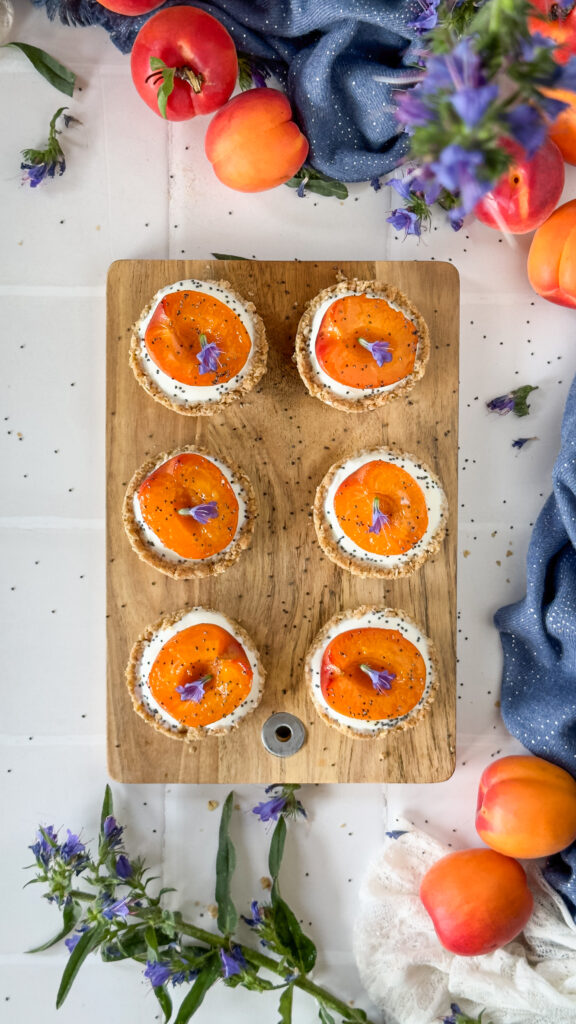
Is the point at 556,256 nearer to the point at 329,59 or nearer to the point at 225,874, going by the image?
the point at 329,59

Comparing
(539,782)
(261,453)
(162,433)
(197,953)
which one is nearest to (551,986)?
(539,782)

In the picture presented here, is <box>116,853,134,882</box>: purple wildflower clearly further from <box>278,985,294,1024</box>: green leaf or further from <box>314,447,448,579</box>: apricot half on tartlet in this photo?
<box>314,447,448,579</box>: apricot half on tartlet

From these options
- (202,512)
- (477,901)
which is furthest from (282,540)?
(477,901)

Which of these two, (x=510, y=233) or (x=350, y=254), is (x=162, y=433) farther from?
(x=510, y=233)

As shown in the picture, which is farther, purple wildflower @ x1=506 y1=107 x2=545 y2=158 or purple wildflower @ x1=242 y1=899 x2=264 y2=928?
purple wildflower @ x1=242 y1=899 x2=264 y2=928

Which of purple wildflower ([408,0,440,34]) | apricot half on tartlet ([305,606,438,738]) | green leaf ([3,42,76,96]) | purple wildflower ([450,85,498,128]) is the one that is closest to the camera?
purple wildflower ([450,85,498,128])

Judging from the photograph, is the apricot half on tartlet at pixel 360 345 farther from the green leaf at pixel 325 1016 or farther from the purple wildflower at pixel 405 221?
the green leaf at pixel 325 1016

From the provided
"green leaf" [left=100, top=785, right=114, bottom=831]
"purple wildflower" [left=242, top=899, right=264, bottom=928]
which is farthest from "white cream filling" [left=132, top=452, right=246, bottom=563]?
"purple wildflower" [left=242, top=899, right=264, bottom=928]
